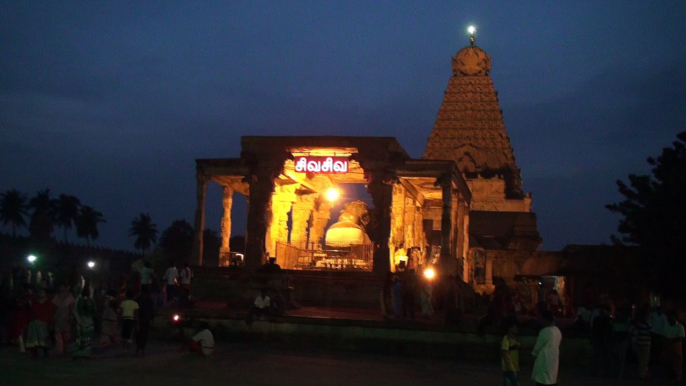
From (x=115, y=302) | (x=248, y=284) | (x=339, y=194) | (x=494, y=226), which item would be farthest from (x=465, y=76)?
(x=115, y=302)

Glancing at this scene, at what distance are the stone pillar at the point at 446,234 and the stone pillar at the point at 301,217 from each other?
29.6 ft

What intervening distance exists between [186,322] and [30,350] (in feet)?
12.5

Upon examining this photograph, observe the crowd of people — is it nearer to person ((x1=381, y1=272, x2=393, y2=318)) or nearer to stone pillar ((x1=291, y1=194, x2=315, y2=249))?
person ((x1=381, y1=272, x2=393, y2=318))

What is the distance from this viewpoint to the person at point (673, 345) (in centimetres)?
1502

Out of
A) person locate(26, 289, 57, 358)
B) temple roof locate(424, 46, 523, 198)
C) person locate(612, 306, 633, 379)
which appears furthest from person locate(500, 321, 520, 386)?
temple roof locate(424, 46, 523, 198)

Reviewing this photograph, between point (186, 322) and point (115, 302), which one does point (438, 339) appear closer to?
point (186, 322)

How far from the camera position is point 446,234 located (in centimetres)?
2486

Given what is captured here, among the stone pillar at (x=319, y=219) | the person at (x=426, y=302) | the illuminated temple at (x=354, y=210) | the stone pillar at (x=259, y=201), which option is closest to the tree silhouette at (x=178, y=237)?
the illuminated temple at (x=354, y=210)

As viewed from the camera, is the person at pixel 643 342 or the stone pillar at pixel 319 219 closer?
the person at pixel 643 342

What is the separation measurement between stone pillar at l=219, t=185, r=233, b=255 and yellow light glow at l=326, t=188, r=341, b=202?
4.65 m

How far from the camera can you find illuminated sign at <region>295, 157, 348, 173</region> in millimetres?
25375

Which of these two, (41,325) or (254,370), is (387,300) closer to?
(254,370)

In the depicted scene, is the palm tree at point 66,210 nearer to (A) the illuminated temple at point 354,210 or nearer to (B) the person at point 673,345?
(A) the illuminated temple at point 354,210

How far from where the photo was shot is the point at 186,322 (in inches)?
688
